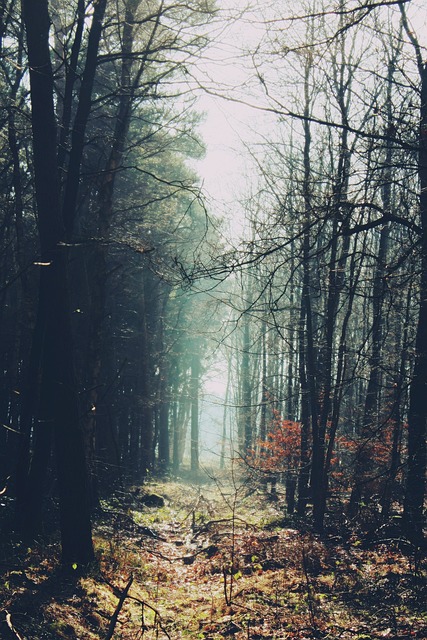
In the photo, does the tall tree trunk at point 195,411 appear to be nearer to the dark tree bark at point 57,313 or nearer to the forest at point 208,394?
the forest at point 208,394

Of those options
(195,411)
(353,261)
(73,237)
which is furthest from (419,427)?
(195,411)

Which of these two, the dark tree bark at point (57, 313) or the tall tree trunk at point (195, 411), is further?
the tall tree trunk at point (195, 411)

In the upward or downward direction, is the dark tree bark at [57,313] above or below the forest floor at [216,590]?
above

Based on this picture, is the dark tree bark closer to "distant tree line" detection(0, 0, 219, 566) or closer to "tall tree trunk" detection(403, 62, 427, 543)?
"distant tree line" detection(0, 0, 219, 566)

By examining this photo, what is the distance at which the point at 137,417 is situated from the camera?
92.5ft

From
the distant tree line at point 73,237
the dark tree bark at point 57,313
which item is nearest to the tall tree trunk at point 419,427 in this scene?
A: the distant tree line at point 73,237

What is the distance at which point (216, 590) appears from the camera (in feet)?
29.4

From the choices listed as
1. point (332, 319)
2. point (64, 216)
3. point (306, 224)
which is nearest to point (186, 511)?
point (332, 319)

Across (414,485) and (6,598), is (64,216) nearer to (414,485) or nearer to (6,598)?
(6,598)

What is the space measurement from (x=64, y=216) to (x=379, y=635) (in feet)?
23.8

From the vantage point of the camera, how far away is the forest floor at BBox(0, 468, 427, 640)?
628 cm

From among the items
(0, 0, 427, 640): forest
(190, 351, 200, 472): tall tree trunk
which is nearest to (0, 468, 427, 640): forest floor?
(0, 0, 427, 640): forest

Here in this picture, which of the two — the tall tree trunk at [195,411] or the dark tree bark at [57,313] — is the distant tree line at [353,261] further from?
the tall tree trunk at [195,411]

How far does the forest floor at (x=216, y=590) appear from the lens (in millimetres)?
6277
